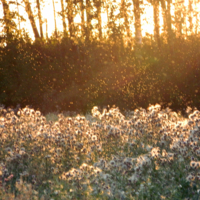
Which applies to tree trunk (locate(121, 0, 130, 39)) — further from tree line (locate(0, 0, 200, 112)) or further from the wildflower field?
the wildflower field

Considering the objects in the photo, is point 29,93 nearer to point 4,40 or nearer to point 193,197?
point 4,40

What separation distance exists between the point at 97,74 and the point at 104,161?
32.2 ft

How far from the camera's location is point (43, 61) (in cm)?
1661

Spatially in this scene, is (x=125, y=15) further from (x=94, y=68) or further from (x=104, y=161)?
(x=104, y=161)

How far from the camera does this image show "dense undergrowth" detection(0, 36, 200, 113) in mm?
14117

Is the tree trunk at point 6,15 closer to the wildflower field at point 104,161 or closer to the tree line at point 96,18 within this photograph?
the tree line at point 96,18

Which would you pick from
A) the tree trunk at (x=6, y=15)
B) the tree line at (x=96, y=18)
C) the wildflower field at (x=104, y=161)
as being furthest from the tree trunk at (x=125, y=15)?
the wildflower field at (x=104, y=161)

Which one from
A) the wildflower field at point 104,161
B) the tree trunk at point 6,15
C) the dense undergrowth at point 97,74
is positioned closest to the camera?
the wildflower field at point 104,161

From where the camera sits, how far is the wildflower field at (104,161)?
5562 millimetres

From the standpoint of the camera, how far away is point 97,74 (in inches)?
613

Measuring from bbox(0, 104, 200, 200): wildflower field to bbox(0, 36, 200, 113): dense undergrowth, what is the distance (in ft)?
19.0

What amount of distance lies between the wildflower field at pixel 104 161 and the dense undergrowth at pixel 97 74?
5794mm

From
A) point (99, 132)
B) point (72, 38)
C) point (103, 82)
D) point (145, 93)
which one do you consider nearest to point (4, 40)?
point (72, 38)

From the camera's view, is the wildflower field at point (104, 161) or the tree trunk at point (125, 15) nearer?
the wildflower field at point (104, 161)
